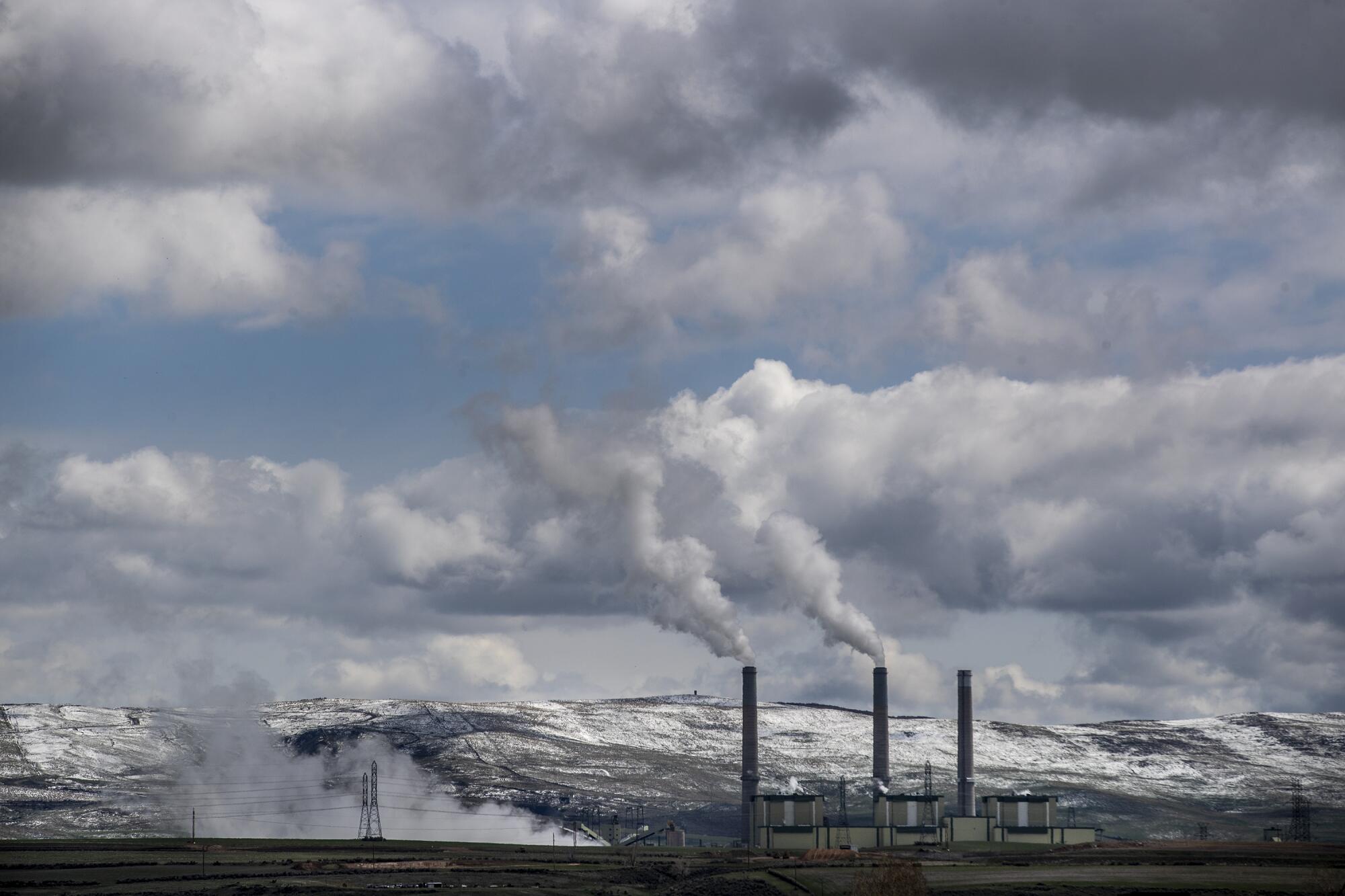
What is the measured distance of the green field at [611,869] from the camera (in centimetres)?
13625

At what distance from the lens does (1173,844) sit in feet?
656

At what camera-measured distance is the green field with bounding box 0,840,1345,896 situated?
136250mm

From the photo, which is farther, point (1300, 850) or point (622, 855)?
point (1300, 850)

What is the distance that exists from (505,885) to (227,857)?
46928mm

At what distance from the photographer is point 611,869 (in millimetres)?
155125

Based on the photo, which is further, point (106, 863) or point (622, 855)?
point (622, 855)

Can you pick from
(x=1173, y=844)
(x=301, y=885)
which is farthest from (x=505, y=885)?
(x=1173, y=844)

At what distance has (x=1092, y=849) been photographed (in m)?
190

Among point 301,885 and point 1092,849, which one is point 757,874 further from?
point 1092,849

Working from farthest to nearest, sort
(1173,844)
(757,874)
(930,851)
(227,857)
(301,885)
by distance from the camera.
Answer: (1173,844)
(930,851)
(227,857)
(757,874)
(301,885)

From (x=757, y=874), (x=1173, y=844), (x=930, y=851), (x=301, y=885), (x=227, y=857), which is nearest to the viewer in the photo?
(x=301, y=885)

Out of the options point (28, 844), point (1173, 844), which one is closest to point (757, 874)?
point (1173, 844)

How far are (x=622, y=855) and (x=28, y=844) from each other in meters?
69.1

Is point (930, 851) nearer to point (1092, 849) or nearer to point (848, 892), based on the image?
point (1092, 849)
